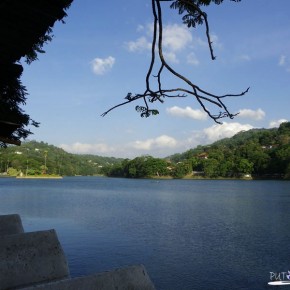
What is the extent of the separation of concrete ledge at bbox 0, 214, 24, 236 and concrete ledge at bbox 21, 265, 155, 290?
3825 mm

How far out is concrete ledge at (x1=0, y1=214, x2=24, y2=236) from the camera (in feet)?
21.3

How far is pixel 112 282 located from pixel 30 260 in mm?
1807

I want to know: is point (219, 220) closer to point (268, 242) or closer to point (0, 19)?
point (268, 242)

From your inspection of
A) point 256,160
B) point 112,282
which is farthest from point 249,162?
point 112,282

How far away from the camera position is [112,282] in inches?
128

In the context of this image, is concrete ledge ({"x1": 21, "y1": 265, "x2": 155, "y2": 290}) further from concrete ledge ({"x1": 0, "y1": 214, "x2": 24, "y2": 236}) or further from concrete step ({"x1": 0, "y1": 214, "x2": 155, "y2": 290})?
concrete ledge ({"x1": 0, "y1": 214, "x2": 24, "y2": 236})

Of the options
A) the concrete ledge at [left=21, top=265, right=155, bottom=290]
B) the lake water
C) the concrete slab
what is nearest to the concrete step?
the concrete slab

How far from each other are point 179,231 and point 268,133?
180m

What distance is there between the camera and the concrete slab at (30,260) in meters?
4.40

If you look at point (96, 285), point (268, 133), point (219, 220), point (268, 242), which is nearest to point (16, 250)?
point (96, 285)

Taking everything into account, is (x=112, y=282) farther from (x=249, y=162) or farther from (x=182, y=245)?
(x=249, y=162)

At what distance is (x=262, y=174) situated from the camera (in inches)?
6137

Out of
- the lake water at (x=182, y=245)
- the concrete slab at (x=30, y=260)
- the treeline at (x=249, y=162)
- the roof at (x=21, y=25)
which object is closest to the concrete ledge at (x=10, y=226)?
the concrete slab at (x=30, y=260)

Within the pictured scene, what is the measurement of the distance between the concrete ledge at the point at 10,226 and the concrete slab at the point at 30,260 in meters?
1.92
